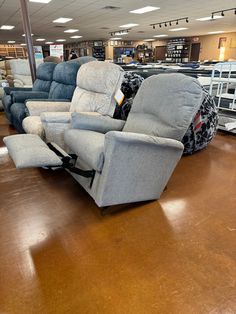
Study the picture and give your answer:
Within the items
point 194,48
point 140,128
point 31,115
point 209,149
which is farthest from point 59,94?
point 194,48

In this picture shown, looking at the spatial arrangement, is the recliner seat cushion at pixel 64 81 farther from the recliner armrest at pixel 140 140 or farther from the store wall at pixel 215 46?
the store wall at pixel 215 46

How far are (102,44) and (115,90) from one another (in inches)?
608

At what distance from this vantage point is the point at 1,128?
4.04 meters

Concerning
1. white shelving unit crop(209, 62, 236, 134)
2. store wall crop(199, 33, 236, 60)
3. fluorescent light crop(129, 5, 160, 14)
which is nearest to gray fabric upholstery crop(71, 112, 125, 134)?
white shelving unit crop(209, 62, 236, 134)

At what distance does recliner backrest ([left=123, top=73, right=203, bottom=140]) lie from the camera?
164 centimetres

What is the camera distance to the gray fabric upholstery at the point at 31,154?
5.29ft

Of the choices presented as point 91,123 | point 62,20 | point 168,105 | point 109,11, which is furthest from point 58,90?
point 62,20

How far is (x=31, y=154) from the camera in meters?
1.67

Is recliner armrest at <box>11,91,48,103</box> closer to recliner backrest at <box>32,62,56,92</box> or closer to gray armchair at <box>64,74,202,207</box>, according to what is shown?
recliner backrest at <box>32,62,56,92</box>

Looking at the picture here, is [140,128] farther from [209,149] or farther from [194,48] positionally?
[194,48]

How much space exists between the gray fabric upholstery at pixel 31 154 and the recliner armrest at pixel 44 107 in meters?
0.97

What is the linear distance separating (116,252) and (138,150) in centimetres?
64

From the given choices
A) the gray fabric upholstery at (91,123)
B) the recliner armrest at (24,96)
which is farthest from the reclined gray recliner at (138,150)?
the recliner armrest at (24,96)

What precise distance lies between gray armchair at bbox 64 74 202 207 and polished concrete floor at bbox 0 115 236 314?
0.20m
